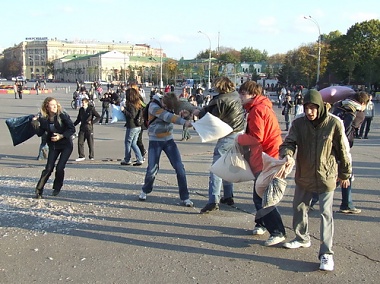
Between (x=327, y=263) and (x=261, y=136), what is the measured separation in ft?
4.70

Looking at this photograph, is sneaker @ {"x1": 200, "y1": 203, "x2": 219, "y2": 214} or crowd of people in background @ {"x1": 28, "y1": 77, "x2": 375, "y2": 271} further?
sneaker @ {"x1": 200, "y1": 203, "x2": 219, "y2": 214}

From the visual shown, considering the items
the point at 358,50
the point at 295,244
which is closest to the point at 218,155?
the point at 295,244

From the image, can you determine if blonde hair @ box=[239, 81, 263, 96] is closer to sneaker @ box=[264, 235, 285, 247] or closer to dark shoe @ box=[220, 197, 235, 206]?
sneaker @ box=[264, 235, 285, 247]

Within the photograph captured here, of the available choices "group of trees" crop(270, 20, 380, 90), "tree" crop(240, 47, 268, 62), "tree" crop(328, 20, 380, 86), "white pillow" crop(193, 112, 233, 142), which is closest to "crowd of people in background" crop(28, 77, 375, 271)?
"white pillow" crop(193, 112, 233, 142)

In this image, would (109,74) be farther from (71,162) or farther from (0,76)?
(71,162)

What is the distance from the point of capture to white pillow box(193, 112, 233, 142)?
5.47m

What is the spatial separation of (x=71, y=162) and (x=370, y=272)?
778 centimetres

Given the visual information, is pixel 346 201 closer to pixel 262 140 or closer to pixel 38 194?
pixel 262 140

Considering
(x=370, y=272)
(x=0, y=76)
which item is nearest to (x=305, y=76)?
(x=370, y=272)

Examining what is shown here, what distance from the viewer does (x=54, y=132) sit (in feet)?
22.8

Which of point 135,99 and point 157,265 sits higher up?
point 135,99

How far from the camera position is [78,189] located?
7609mm

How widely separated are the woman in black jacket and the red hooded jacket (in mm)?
3144

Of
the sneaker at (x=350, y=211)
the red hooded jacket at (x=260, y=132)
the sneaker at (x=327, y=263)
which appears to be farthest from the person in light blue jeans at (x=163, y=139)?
the sneaker at (x=327, y=263)
